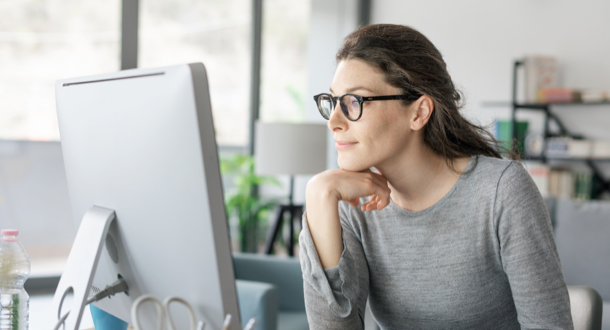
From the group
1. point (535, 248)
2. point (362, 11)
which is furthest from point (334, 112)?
point (362, 11)

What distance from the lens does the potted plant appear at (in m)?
4.12

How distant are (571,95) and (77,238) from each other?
12.9ft

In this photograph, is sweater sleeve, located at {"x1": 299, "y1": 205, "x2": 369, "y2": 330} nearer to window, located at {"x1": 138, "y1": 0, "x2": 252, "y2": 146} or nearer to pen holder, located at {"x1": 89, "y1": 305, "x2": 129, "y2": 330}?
pen holder, located at {"x1": 89, "y1": 305, "x2": 129, "y2": 330}

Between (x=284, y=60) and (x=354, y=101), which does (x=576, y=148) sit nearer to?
(x=284, y=60)

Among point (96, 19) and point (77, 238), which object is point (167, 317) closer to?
point (77, 238)

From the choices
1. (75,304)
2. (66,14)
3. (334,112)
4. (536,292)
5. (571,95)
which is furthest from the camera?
(571,95)

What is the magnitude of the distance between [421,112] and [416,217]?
246mm

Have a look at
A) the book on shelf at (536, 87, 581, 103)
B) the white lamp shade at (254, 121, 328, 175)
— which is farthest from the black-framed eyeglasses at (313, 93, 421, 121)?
the book on shelf at (536, 87, 581, 103)

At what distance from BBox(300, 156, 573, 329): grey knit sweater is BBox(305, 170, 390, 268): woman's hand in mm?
22

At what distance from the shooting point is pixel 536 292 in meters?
1.08

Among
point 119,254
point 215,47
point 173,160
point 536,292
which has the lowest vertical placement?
point 536,292

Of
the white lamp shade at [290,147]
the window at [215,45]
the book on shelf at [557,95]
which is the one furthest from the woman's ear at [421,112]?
the book on shelf at [557,95]

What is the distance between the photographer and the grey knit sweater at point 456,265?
110cm

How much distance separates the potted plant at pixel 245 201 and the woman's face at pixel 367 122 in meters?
2.91
